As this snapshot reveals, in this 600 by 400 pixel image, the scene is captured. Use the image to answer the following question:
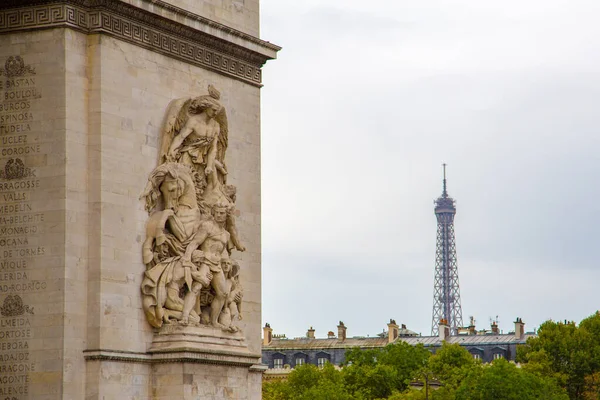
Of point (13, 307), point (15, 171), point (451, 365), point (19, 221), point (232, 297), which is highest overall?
point (15, 171)

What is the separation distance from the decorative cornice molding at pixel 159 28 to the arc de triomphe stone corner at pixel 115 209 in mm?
38

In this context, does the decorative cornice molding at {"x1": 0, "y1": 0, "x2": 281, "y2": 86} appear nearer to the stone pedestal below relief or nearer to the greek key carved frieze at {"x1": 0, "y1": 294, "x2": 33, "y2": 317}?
the greek key carved frieze at {"x1": 0, "y1": 294, "x2": 33, "y2": 317}

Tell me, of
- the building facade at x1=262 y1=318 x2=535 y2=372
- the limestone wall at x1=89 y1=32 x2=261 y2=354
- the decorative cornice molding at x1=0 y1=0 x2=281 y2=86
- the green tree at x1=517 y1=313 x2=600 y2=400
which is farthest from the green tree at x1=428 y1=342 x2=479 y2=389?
the limestone wall at x1=89 y1=32 x2=261 y2=354

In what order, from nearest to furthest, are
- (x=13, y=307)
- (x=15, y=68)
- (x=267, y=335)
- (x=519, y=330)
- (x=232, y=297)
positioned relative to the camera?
(x=13, y=307) → (x=15, y=68) → (x=232, y=297) → (x=519, y=330) → (x=267, y=335)

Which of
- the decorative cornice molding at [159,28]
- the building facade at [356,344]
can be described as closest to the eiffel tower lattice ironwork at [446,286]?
the building facade at [356,344]

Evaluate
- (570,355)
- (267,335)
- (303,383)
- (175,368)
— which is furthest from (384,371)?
(175,368)

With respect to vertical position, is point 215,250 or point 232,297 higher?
point 215,250

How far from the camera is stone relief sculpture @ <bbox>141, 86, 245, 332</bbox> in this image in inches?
1266

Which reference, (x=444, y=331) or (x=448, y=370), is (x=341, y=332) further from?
(x=448, y=370)

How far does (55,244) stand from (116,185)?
68.3 inches

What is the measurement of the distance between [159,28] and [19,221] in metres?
4.81

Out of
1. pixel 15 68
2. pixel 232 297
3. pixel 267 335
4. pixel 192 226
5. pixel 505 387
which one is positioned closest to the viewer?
pixel 15 68

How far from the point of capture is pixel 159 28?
33.0 metres

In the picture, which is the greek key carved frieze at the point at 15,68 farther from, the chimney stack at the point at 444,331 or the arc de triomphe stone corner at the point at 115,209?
the chimney stack at the point at 444,331
